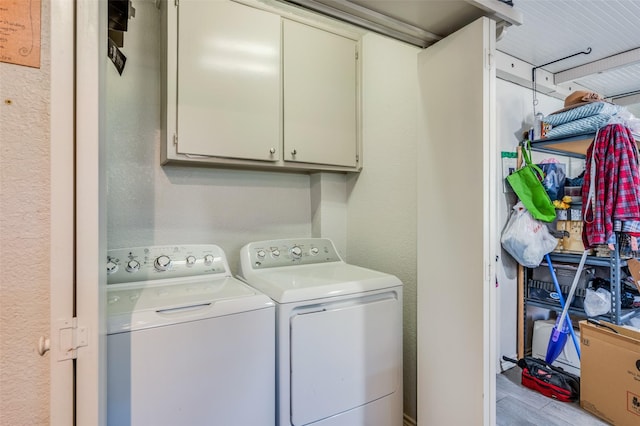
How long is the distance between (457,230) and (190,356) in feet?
3.77

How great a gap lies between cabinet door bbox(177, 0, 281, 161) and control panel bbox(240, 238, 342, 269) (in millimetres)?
526

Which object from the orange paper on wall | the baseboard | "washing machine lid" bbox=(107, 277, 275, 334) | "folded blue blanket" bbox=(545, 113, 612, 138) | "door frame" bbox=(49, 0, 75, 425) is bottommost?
the baseboard

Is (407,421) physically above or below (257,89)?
below

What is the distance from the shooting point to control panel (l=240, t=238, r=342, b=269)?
1.91 m

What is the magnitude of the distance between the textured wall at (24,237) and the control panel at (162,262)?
0.89 meters

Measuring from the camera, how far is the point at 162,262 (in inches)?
65.1

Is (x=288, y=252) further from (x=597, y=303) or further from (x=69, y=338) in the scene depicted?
(x=597, y=303)

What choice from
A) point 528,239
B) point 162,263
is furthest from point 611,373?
point 162,263

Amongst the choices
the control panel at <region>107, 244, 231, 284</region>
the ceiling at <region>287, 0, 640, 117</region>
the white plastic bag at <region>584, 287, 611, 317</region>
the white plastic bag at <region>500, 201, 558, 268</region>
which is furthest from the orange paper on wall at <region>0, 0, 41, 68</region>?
the white plastic bag at <region>584, 287, 611, 317</region>

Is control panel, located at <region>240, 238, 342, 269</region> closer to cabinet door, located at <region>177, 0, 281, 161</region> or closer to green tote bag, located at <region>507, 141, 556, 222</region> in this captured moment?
cabinet door, located at <region>177, 0, 281, 161</region>

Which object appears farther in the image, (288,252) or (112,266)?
(288,252)

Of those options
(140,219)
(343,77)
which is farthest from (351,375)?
(343,77)

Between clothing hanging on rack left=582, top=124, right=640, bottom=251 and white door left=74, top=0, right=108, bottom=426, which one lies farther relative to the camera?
clothing hanging on rack left=582, top=124, right=640, bottom=251

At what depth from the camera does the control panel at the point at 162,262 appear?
1567 millimetres
